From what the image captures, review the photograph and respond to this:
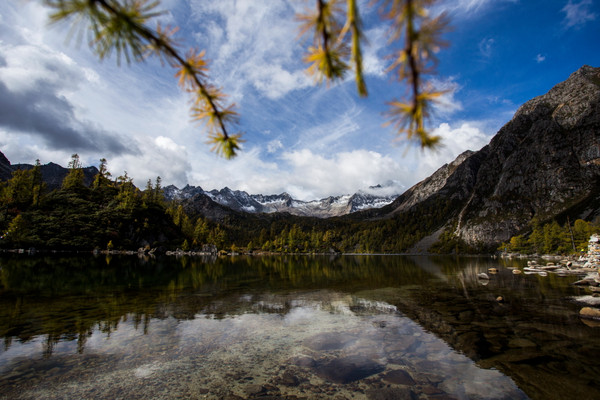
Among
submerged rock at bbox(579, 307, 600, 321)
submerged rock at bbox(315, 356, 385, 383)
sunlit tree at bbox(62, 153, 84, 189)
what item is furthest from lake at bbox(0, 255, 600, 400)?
sunlit tree at bbox(62, 153, 84, 189)

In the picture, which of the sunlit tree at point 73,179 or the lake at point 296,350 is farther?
the sunlit tree at point 73,179

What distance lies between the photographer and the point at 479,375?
11.1m

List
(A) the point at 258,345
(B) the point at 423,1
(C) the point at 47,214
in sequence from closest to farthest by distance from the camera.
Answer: (B) the point at 423,1 < (A) the point at 258,345 < (C) the point at 47,214

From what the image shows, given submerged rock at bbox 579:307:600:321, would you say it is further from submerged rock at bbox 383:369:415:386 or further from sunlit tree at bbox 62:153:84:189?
sunlit tree at bbox 62:153:84:189

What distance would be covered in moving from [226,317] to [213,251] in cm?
17269

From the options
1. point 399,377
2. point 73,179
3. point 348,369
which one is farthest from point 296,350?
point 73,179

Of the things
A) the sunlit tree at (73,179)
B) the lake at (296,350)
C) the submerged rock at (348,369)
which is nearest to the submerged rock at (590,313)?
the lake at (296,350)

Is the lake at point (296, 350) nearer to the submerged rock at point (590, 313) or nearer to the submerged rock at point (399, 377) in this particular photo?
the submerged rock at point (399, 377)

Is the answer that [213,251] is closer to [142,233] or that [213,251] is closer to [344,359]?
[142,233]

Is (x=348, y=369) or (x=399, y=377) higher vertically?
(x=348, y=369)

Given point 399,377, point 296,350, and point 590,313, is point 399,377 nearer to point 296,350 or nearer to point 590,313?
point 296,350

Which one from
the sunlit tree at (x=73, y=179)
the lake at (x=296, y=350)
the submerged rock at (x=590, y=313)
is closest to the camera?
the lake at (x=296, y=350)

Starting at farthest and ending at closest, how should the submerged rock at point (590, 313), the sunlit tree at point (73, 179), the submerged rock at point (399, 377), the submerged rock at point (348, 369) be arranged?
the sunlit tree at point (73, 179) < the submerged rock at point (590, 313) < the submerged rock at point (348, 369) < the submerged rock at point (399, 377)

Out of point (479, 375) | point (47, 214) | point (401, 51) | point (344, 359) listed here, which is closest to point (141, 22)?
point (401, 51)
